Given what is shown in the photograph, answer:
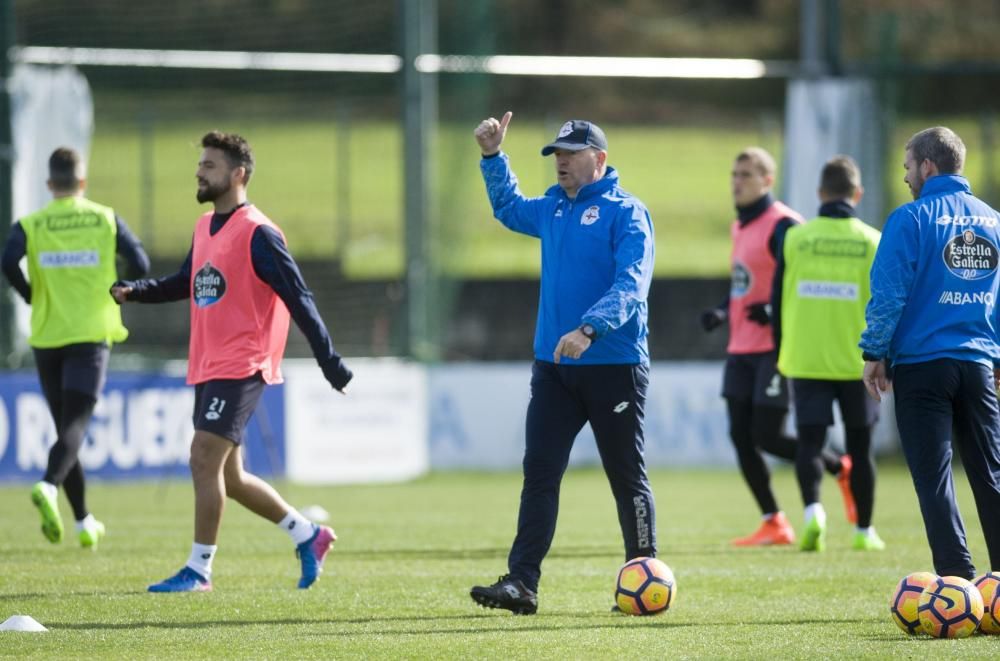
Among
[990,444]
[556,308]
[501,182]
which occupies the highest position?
[501,182]

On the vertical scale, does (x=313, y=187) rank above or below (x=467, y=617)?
above

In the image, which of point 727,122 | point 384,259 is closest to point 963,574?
point 384,259

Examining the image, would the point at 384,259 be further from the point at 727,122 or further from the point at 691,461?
the point at 727,122

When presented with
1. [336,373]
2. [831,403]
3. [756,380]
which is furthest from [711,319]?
[336,373]

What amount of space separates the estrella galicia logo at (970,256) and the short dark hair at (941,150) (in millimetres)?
305

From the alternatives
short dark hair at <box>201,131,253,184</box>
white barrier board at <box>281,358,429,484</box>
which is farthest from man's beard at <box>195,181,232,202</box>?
white barrier board at <box>281,358,429,484</box>

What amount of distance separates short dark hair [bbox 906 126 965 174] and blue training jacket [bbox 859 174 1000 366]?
58 mm

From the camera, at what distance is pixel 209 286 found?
870 cm

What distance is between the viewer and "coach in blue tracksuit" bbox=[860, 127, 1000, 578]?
24.4ft

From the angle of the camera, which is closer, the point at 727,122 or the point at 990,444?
the point at 990,444

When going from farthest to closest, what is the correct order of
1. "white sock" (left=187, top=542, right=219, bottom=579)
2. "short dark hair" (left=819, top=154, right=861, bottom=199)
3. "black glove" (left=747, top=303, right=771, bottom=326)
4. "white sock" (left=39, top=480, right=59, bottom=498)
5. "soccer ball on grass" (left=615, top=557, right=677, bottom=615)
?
"black glove" (left=747, top=303, right=771, bottom=326) → "short dark hair" (left=819, top=154, right=861, bottom=199) → "white sock" (left=39, top=480, right=59, bottom=498) → "white sock" (left=187, top=542, right=219, bottom=579) → "soccer ball on grass" (left=615, top=557, right=677, bottom=615)

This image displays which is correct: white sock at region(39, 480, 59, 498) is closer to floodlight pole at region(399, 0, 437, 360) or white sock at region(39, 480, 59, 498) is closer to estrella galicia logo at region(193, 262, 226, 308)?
estrella galicia logo at region(193, 262, 226, 308)

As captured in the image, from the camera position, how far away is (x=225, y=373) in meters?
8.59

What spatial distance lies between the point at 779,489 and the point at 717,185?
15.5 meters
